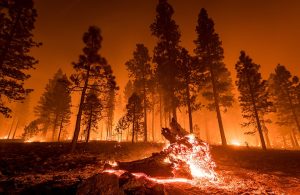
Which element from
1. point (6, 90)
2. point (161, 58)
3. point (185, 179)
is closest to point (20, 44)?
point (6, 90)

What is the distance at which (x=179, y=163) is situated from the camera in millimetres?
12992

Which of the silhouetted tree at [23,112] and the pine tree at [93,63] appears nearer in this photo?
the pine tree at [93,63]

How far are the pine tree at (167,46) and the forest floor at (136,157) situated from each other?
10.0 m

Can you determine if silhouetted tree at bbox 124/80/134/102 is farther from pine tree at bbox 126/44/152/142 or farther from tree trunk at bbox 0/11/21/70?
tree trunk at bbox 0/11/21/70

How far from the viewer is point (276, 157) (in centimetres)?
1928

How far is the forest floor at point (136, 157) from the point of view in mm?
10516

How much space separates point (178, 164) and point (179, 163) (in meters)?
0.12

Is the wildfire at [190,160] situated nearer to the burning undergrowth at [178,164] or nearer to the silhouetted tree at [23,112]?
the burning undergrowth at [178,164]

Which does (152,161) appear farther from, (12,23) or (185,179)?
(12,23)

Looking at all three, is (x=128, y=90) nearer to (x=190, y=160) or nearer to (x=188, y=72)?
(x=188, y=72)

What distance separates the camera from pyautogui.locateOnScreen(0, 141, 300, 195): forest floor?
10516mm

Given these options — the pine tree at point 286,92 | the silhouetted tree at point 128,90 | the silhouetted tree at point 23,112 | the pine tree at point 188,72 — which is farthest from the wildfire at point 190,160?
the silhouetted tree at point 23,112

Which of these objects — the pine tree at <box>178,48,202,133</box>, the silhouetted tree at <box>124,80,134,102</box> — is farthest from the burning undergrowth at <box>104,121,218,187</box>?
the silhouetted tree at <box>124,80,134,102</box>

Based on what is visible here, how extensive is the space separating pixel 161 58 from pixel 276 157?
1860 centimetres
